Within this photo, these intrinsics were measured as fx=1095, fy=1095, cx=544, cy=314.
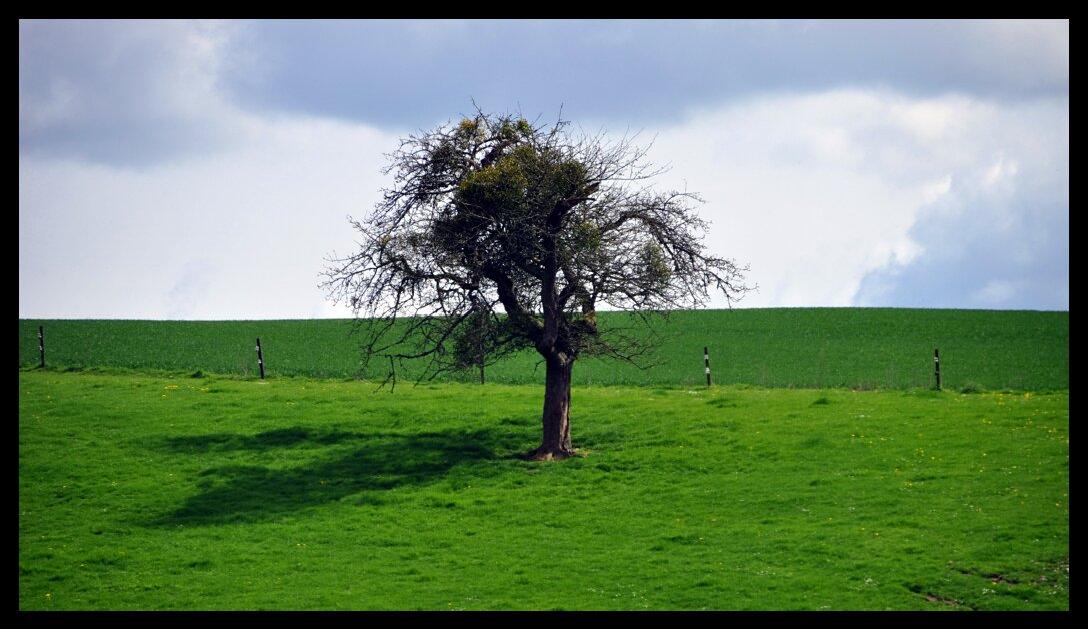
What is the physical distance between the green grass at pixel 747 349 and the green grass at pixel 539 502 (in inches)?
340

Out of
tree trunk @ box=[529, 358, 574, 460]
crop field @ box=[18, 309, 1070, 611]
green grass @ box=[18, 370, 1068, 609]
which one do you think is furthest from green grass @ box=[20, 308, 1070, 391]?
tree trunk @ box=[529, 358, 574, 460]

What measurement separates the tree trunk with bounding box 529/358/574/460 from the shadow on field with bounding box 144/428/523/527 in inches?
59.6

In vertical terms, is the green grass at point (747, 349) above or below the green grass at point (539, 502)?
above

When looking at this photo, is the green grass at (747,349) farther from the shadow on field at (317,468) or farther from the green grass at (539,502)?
the shadow on field at (317,468)

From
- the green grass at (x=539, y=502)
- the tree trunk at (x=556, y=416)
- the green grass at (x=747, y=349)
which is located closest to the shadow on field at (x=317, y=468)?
the green grass at (x=539, y=502)

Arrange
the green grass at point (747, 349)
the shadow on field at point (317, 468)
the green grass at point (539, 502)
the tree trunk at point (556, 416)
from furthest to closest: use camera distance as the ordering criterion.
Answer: the green grass at point (747, 349), the tree trunk at point (556, 416), the shadow on field at point (317, 468), the green grass at point (539, 502)

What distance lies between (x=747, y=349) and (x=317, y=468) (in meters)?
36.5

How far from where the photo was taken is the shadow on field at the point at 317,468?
30.5m

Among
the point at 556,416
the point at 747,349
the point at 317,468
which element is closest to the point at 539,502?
the point at 556,416

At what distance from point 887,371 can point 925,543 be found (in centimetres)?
3145

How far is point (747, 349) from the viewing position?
213ft

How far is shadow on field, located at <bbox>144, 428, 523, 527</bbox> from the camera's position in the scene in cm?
3045

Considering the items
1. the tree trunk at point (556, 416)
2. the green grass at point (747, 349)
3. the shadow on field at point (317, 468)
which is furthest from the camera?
the green grass at point (747, 349)
